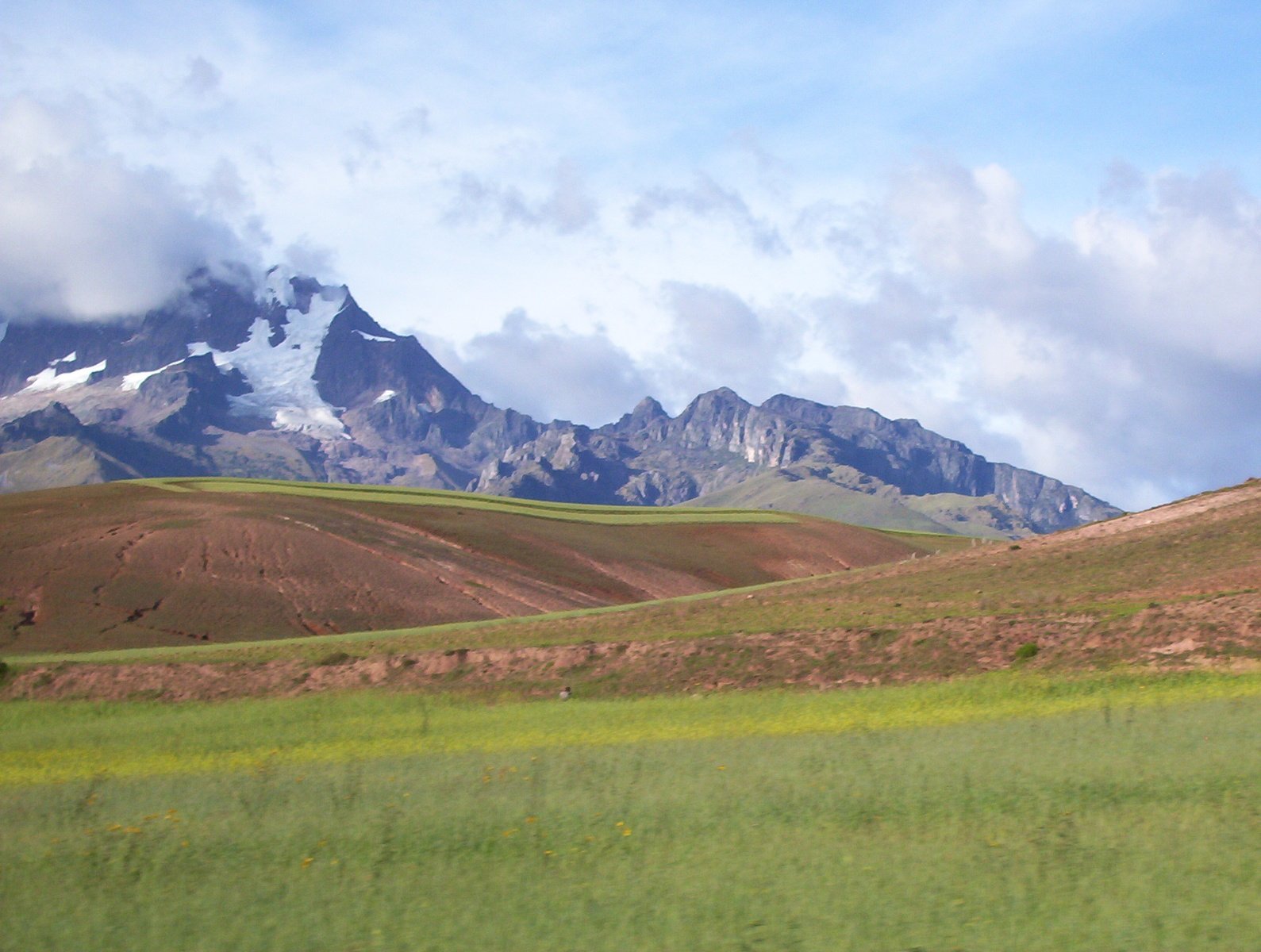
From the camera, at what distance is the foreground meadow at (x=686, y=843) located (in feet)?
43.0

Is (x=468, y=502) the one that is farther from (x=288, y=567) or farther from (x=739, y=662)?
(x=739, y=662)

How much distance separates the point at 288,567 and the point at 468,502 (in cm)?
4259

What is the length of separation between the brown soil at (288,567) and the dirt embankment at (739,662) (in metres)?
23.9

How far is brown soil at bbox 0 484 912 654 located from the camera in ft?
204

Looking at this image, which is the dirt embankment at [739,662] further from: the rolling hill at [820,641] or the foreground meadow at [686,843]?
the foreground meadow at [686,843]

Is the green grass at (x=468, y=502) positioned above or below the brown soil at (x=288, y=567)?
above

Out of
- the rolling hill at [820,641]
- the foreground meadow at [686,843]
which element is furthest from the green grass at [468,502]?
the foreground meadow at [686,843]

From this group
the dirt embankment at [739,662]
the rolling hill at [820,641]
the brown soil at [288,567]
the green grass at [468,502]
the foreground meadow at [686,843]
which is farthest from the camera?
the green grass at [468,502]

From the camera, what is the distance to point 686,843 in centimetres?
1592

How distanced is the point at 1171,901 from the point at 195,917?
11.5 meters

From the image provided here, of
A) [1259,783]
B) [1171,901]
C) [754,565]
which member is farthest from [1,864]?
[754,565]

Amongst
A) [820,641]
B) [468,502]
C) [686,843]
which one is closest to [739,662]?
[820,641]

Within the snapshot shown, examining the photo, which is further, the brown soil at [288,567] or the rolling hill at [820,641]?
the brown soil at [288,567]

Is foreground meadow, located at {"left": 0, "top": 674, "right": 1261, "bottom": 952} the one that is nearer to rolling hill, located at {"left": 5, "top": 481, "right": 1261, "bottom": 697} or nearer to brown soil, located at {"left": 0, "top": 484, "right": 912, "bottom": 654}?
rolling hill, located at {"left": 5, "top": 481, "right": 1261, "bottom": 697}
